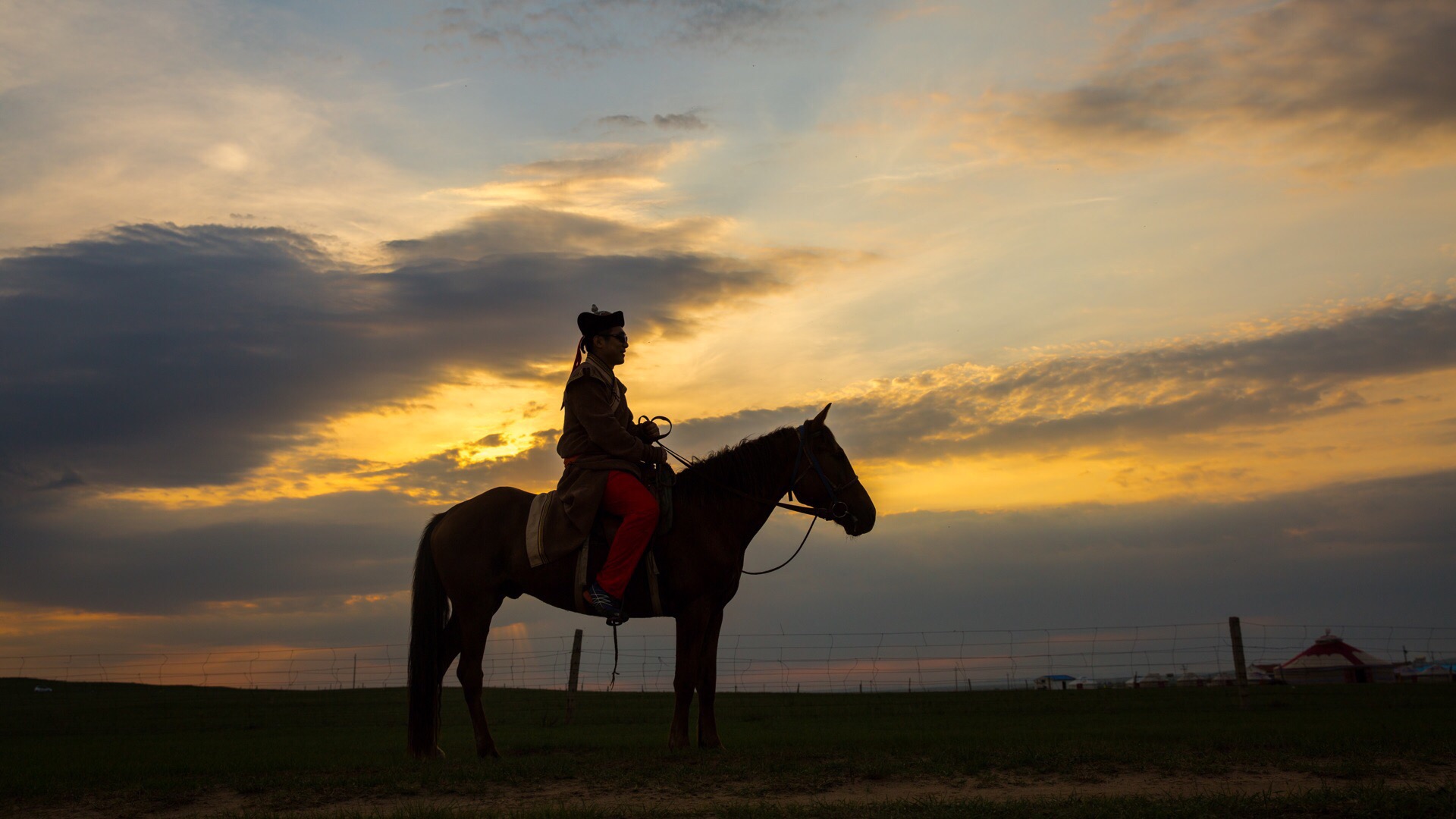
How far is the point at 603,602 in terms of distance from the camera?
831 centimetres

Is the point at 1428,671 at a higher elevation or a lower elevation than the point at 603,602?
lower

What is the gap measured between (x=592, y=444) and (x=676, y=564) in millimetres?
1288

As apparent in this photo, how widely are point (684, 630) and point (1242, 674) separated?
41.3 feet

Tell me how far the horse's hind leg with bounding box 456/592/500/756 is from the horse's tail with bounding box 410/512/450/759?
0.34m

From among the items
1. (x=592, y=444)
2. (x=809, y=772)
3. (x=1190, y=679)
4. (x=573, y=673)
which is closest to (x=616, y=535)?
(x=592, y=444)

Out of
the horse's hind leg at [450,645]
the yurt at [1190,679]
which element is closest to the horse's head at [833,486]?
the horse's hind leg at [450,645]

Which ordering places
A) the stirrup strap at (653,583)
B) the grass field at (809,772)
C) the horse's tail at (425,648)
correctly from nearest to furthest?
the grass field at (809,772) → the stirrup strap at (653,583) → the horse's tail at (425,648)

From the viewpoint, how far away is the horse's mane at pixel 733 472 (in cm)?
881

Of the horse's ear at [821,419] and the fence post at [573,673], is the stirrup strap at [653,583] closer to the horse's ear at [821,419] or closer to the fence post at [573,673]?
the horse's ear at [821,419]

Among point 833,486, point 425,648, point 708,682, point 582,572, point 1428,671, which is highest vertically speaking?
point 833,486

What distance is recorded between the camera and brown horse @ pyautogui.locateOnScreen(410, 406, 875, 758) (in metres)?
8.47

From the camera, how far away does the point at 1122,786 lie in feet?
21.6

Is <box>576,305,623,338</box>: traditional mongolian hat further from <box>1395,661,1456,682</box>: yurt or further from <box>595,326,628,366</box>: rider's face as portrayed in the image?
<box>1395,661,1456,682</box>: yurt

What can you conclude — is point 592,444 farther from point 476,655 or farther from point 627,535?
point 476,655
